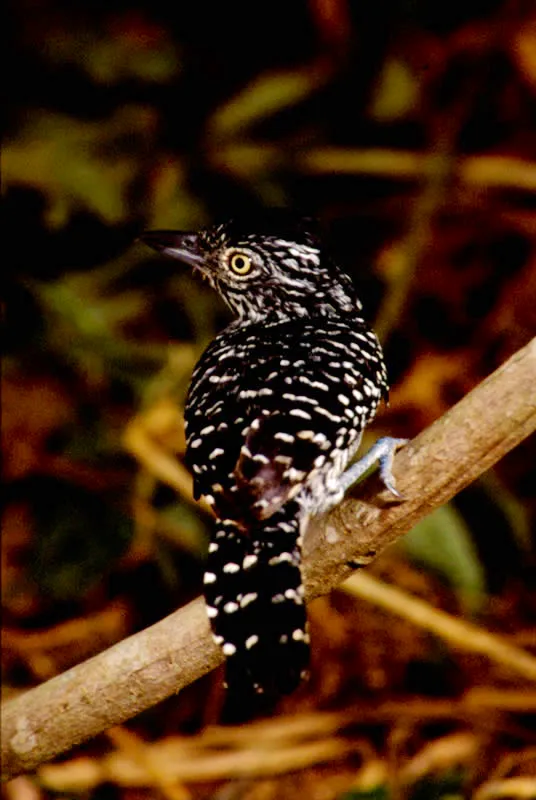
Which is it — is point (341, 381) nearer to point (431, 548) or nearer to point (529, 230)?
point (431, 548)

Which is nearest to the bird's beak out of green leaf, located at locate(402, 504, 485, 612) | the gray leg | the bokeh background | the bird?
the bird

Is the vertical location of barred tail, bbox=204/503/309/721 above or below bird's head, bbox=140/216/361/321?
below

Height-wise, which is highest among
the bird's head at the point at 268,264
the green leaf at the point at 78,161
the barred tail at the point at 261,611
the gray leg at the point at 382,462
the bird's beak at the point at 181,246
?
the green leaf at the point at 78,161

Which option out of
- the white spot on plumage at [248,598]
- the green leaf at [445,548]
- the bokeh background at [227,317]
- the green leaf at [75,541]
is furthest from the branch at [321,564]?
the green leaf at [445,548]

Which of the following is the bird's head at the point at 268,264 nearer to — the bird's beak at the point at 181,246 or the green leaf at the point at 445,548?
the bird's beak at the point at 181,246

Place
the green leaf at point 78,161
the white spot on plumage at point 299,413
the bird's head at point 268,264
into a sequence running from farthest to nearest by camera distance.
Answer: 1. the green leaf at point 78,161
2. the bird's head at point 268,264
3. the white spot on plumage at point 299,413

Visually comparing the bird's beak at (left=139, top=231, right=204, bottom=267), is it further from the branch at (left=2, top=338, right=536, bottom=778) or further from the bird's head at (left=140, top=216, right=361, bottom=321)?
the branch at (left=2, top=338, right=536, bottom=778)

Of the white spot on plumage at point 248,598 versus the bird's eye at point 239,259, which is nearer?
the white spot on plumage at point 248,598

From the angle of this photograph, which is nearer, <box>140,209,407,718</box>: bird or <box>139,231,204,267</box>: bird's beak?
<box>140,209,407,718</box>: bird
